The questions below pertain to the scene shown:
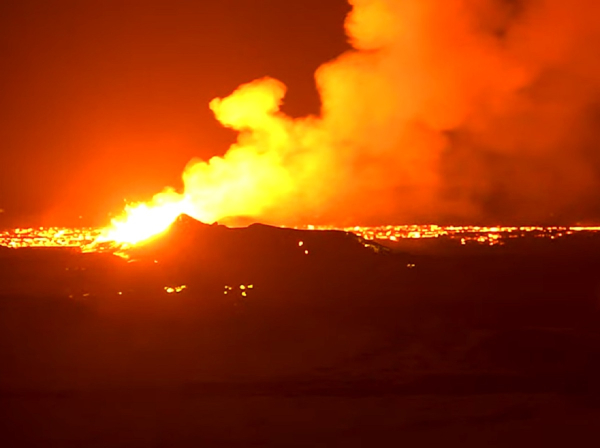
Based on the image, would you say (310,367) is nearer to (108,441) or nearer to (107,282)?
(108,441)

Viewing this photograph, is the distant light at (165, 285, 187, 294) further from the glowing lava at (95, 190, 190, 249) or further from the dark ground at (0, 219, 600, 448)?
the glowing lava at (95, 190, 190, 249)

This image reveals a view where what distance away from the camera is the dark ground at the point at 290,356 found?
15.5m

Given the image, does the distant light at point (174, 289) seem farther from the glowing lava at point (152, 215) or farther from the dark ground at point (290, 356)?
the glowing lava at point (152, 215)

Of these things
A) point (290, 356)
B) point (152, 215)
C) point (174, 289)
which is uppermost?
point (152, 215)

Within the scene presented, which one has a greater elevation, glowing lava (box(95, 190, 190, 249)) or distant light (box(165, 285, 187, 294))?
glowing lava (box(95, 190, 190, 249))

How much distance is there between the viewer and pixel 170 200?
4984cm

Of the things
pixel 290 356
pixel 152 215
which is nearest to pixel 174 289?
pixel 290 356

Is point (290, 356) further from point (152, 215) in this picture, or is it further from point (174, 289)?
point (152, 215)

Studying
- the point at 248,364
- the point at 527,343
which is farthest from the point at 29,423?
the point at 527,343

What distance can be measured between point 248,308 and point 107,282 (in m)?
9.28

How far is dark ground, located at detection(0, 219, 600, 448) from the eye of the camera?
50.9 feet

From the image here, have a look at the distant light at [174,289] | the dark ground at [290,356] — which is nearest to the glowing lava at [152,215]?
the dark ground at [290,356]

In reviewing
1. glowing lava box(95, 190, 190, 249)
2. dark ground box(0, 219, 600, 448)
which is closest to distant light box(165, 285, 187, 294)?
dark ground box(0, 219, 600, 448)

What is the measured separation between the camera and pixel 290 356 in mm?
20797
